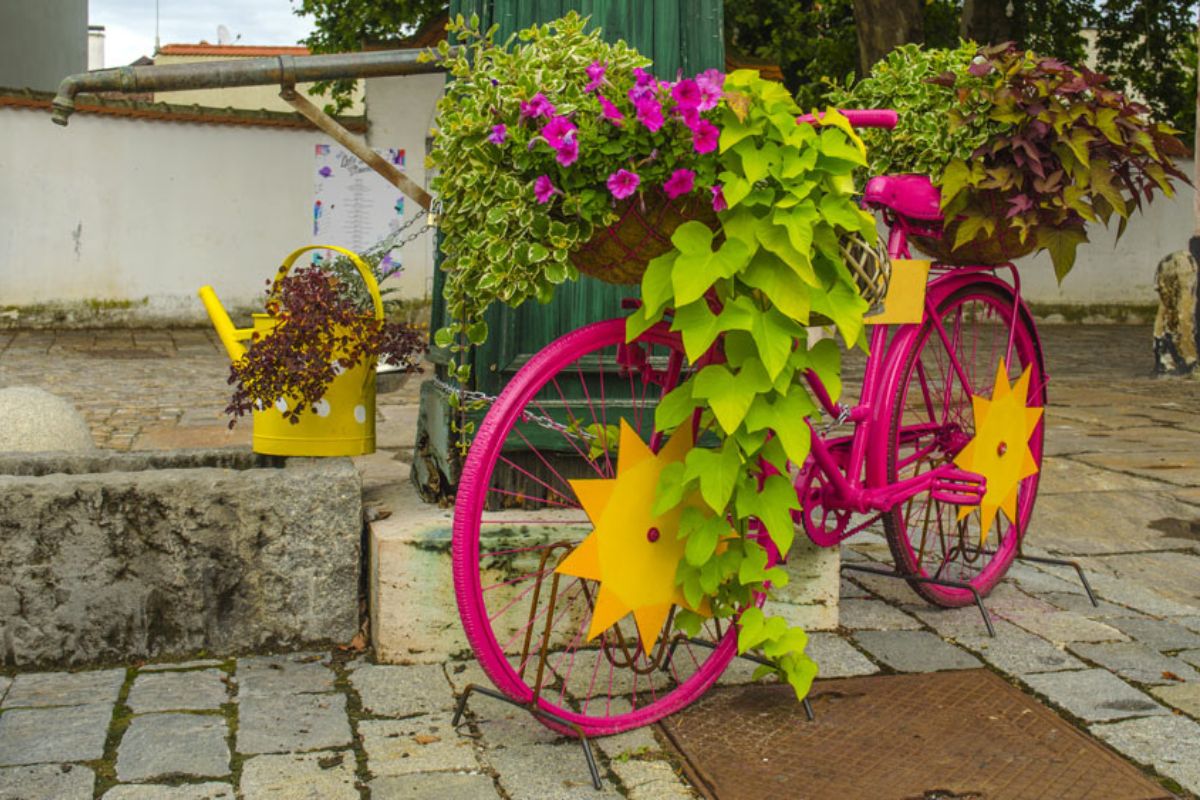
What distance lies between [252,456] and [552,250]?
5.64 feet

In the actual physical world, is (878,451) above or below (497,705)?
above

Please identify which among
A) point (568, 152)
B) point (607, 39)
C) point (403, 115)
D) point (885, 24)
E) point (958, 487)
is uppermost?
point (885, 24)

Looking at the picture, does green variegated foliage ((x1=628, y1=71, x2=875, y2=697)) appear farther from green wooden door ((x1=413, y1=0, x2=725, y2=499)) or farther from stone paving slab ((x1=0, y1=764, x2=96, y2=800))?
stone paving slab ((x1=0, y1=764, x2=96, y2=800))

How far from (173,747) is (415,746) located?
0.52 metres

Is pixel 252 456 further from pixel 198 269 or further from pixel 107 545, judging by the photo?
pixel 198 269

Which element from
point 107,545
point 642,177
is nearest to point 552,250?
point 642,177

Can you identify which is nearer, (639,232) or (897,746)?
(639,232)

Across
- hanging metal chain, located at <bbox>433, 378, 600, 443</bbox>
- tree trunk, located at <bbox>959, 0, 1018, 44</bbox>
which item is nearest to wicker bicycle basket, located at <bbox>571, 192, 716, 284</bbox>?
hanging metal chain, located at <bbox>433, 378, 600, 443</bbox>

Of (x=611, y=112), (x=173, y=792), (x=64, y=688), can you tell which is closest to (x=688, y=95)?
(x=611, y=112)

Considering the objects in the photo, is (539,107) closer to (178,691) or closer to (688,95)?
(688,95)

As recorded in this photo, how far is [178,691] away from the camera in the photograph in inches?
130

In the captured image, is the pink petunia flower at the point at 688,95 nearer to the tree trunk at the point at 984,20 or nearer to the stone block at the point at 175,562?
the stone block at the point at 175,562

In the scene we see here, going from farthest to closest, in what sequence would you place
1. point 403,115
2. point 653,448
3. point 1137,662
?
point 403,115, point 1137,662, point 653,448

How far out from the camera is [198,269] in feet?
52.5
